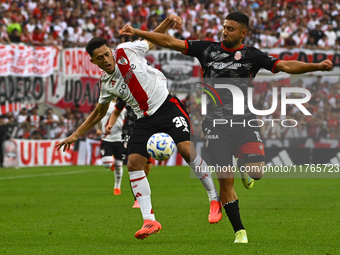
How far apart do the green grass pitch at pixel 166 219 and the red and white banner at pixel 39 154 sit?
6891mm

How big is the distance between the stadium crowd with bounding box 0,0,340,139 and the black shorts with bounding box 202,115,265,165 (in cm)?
1614

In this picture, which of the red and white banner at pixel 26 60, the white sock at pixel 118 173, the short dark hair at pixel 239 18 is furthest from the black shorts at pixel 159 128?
the red and white banner at pixel 26 60

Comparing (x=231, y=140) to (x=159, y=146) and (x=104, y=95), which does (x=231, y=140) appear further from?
(x=104, y=95)

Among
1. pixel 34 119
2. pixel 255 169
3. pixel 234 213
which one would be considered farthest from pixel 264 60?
pixel 34 119

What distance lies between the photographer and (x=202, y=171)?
284 inches

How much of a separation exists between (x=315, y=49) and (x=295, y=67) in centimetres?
1892

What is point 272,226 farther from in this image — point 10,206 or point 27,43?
Answer: point 27,43

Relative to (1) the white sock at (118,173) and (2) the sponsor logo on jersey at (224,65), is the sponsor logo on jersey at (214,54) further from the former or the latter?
(1) the white sock at (118,173)

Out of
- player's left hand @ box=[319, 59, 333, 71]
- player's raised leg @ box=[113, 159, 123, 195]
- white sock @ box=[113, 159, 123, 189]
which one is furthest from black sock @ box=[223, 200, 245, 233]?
white sock @ box=[113, 159, 123, 189]

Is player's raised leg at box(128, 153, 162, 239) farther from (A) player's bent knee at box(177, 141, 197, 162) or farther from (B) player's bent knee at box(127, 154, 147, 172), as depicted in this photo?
(A) player's bent knee at box(177, 141, 197, 162)

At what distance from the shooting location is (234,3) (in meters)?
28.8

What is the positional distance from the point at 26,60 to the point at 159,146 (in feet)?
57.1

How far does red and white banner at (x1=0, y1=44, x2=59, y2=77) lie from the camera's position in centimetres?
2298

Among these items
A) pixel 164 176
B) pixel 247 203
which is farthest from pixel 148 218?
pixel 164 176
